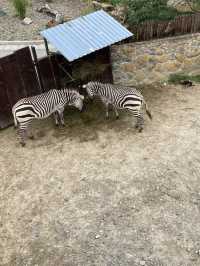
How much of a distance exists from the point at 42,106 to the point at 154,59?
4.41 m

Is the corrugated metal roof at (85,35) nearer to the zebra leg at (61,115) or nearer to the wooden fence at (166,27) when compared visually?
the wooden fence at (166,27)

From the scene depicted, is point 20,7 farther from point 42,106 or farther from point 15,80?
point 42,106

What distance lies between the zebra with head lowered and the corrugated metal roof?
4.96 feet

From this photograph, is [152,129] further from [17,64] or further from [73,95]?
[17,64]

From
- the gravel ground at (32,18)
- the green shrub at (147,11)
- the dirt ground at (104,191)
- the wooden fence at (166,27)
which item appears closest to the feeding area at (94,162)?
the dirt ground at (104,191)

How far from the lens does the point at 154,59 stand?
1372cm

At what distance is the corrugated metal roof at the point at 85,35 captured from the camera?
1146 centimetres

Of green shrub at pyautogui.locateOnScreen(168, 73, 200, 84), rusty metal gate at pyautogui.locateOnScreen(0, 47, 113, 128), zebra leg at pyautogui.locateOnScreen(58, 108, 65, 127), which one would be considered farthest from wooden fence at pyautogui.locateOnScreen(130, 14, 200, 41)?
zebra leg at pyautogui.locateOnScreen(58, 108, 65, 127)

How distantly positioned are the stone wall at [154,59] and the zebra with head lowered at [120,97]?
143cm

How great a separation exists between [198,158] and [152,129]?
184cm

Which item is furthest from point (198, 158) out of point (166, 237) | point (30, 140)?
point (30, 140)

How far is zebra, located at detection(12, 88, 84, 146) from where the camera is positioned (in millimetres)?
11781

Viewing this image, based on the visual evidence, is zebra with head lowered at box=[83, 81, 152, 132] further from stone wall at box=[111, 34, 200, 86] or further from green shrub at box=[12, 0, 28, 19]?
green shrub at box=[12, 0, 28, 19]

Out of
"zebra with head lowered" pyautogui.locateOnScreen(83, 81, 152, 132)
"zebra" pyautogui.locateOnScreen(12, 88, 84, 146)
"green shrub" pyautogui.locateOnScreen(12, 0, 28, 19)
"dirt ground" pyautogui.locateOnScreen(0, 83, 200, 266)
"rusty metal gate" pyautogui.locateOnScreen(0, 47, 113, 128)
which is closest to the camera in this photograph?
"dirt ground" pyautogui.locateOnScreen(0, 83, 200, 266)
